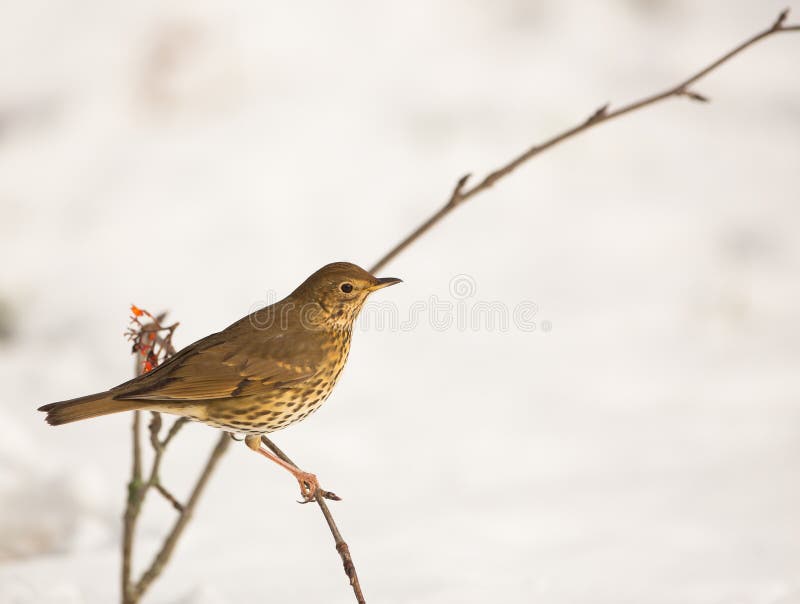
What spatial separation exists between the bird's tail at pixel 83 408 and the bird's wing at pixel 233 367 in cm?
11

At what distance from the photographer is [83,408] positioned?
117 cm

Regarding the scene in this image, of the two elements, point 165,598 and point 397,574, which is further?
point 397,574

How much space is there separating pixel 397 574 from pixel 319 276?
5.69 feet

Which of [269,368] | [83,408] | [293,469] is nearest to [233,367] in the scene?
[269,368]

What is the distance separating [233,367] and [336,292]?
0.21 metres

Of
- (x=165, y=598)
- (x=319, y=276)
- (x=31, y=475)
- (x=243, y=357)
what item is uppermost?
(x=31, y=475)

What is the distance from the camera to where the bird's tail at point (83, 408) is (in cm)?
113

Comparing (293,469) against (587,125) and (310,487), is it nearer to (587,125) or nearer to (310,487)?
(310,487)

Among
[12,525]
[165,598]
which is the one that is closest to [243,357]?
[165,598]

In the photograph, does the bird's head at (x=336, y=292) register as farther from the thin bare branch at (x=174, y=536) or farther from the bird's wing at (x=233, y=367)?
the thin bare branch at (x=174, y=536)

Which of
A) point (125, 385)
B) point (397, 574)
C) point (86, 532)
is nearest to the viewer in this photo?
point (125, 385)

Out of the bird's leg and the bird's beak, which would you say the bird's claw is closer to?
the bird's leg

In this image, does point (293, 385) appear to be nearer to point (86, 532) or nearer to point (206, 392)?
point (206, 392)

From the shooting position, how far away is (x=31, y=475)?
Answer: 3490 mm
